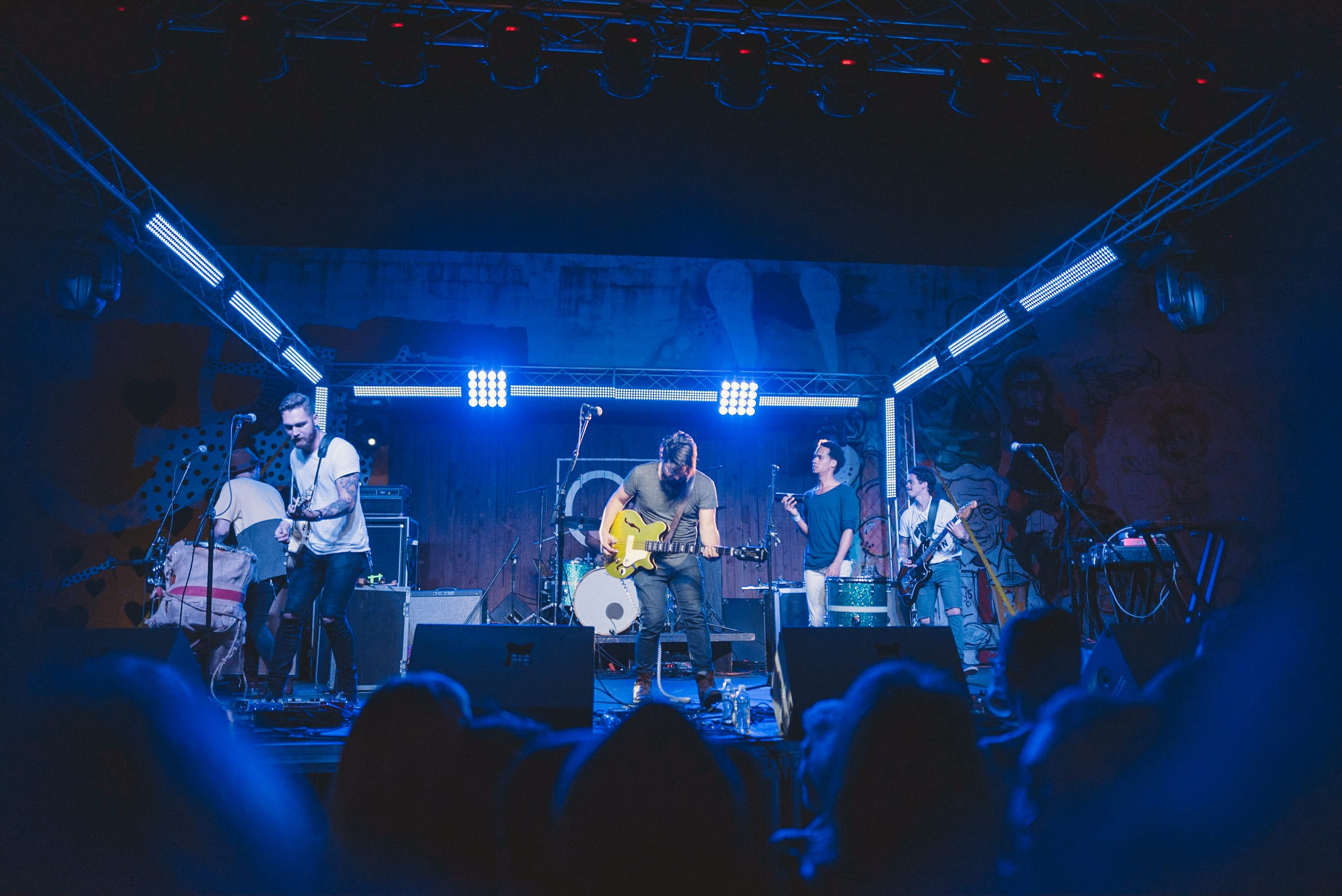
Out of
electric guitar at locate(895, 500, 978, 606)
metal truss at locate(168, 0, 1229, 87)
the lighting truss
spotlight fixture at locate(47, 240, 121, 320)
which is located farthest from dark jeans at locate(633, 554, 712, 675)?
the lighting truss

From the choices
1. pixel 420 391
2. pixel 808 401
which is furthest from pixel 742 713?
pixel 420 391

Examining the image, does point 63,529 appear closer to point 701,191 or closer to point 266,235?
point 266,235

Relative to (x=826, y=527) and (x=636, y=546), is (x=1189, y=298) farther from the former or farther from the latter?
(x=636, y=546)

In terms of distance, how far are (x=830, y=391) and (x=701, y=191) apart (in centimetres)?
335

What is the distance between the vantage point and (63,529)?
9.63 m

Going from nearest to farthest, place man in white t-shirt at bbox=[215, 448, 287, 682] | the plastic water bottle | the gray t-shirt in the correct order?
the plastic water bottle
the gray t-shirt
man in white t-shirt at bbox=[215, 448, 287, 682]

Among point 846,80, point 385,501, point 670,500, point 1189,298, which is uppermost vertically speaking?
point 846,80

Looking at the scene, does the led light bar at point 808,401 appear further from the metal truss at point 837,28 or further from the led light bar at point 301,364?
the led light bar at point 301,364

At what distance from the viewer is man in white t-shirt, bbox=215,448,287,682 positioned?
7133 millimetres

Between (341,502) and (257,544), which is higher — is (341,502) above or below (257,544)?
above

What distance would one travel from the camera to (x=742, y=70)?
607 centimetres

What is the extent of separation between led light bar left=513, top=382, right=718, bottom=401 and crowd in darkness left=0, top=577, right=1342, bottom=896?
835 centimetres

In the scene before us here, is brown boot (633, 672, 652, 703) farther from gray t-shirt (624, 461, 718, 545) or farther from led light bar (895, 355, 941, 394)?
led light bar (895, 355, 941, 394)

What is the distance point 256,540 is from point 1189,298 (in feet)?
30.6
